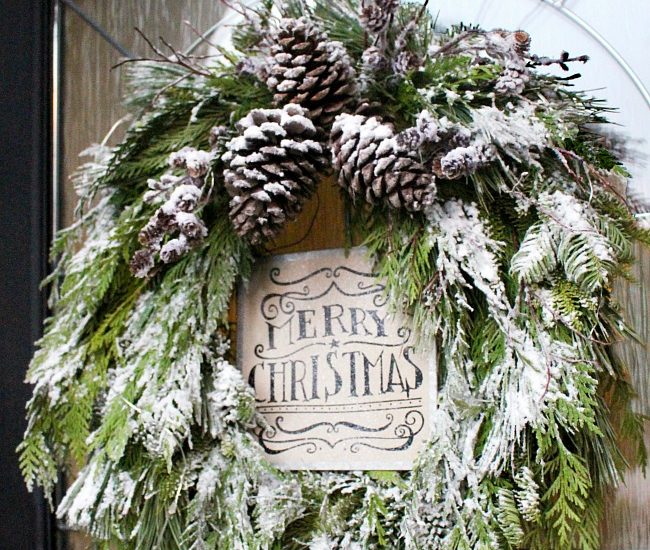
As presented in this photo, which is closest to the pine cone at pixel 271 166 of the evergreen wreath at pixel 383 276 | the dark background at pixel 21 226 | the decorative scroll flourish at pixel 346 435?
the evergreen wreath at pixel 383 276

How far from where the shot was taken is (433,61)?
2.38 ft

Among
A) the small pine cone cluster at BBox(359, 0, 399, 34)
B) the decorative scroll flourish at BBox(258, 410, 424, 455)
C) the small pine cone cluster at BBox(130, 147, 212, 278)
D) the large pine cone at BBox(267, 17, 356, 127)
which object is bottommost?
the decorative scroll flourish at BBox(258, 410, 424, 455)

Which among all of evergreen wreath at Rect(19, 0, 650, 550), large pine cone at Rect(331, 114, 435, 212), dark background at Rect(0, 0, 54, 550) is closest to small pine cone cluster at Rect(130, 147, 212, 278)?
evergreen wreath at Rect(19, 0, 650, 550)

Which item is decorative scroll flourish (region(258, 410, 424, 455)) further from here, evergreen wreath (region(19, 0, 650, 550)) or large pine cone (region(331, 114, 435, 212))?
large pine cone (region(331, 114, 435, 212))

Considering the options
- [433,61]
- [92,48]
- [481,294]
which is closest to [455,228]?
[481,294]

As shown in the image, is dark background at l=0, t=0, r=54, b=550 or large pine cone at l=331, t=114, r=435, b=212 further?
dark background at l=0, t=0, r=54, b=550

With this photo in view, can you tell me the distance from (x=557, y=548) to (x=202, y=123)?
506 mm

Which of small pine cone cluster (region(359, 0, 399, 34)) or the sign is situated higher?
small pine cone cluster (region(359, 0, 399, 34))

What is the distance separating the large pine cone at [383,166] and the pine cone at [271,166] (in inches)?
1.5

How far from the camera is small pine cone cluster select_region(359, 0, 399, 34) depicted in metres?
0.69

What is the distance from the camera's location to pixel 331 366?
73 centimetres

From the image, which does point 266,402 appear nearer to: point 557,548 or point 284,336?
point 284,336

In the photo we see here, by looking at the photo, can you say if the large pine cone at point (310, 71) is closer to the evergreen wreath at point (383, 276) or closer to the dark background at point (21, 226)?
the evergreen wreath at point (383, 276)

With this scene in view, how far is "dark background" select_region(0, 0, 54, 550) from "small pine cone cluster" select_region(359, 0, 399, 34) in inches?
22.0
